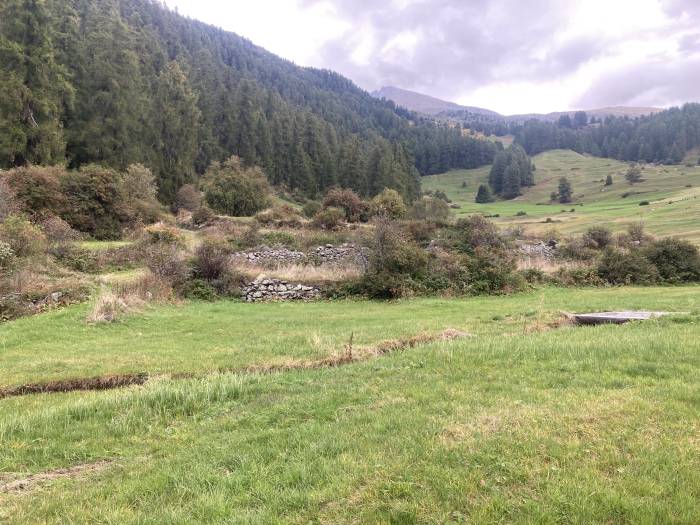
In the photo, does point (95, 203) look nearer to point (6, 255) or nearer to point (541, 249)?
point (6, 255)

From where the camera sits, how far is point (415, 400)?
639 centimetres

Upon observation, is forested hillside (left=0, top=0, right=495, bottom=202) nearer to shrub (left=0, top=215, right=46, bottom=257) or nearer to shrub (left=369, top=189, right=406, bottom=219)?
shrub (left=0, top=215, right=46, bottom=257)

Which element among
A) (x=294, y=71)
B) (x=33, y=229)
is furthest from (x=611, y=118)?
(x=33, y=229)

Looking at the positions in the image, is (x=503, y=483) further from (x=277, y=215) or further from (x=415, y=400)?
(x=277, y=215)

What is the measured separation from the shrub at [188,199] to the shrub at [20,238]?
2836 centimetres

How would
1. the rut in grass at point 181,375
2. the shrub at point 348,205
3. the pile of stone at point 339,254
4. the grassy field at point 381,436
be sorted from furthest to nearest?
the shrub at point 348,205 → the pile of stone at point 339,254 → the rut in grass at point 181,375 → the grassy field at point 381,436

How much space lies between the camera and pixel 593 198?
316 ft

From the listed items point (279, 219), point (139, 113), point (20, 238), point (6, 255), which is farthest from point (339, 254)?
point (139, 113)

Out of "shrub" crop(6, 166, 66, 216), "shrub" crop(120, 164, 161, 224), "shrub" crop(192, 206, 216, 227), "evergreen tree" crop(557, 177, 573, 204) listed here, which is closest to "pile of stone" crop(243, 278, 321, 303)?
"shrub" crop(120, 164, 161, 224)

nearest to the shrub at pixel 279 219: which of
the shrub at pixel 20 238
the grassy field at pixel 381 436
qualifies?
the shrub at pixel 20 238

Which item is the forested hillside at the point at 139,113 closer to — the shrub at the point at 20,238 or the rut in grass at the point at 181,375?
the shrub at the point at 20,238

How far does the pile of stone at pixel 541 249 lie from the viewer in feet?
98.4

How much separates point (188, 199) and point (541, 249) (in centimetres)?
3568

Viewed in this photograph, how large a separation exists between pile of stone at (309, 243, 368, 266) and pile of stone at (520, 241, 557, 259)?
1156 cm
